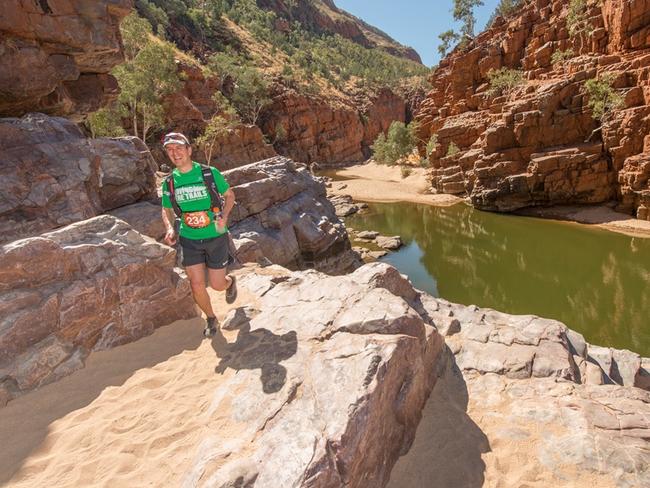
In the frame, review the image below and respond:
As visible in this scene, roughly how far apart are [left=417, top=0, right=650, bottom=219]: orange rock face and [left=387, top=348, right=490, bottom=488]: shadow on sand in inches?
1052

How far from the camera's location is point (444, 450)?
389cm

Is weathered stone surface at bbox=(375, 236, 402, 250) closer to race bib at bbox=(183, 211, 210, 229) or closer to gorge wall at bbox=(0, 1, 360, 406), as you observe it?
gorge wall at bbox=(0, 1, 360, 406)

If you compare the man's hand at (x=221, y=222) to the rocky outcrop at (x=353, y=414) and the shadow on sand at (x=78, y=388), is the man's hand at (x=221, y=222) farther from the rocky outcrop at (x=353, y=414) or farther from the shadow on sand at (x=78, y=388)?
the shadow on sand at (x=78, y=388)

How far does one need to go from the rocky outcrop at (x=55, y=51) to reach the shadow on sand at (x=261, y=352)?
30.7 feet

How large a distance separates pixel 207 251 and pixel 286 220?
28.0 feet

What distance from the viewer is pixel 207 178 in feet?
16.0

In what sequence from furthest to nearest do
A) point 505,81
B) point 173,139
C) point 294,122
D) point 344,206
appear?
point 294,122
point 505,81
point 344,206
point 173,139

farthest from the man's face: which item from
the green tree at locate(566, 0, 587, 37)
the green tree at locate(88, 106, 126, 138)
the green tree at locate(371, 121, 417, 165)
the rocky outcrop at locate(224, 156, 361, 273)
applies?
the green tree at locate(371, 121, 417, 165)

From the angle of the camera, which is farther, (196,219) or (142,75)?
(142,75)

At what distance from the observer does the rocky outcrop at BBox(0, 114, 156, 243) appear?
24.4ft

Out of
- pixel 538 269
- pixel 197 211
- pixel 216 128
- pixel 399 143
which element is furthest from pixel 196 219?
pixel 399 143

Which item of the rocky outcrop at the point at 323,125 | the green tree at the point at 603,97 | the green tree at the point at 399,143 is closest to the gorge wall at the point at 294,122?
the rocky outcrop at the point at 323,125

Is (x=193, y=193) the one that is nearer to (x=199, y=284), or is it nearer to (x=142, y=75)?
(x=199, y=284)

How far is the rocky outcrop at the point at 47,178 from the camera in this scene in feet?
24.4
